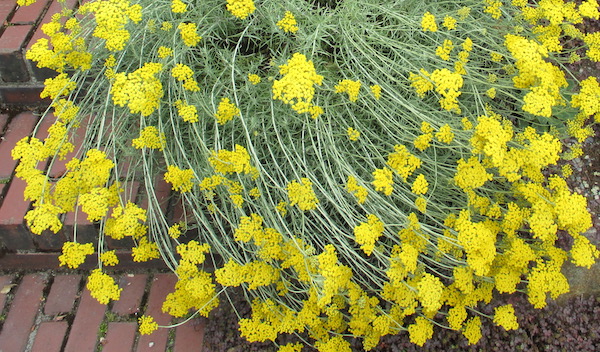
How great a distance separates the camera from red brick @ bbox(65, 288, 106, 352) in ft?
6.76

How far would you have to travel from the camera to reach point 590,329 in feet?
6.64

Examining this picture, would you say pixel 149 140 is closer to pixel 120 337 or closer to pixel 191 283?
pixel 191 283

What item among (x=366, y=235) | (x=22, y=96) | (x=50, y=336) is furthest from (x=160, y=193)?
(x=366, y=235)

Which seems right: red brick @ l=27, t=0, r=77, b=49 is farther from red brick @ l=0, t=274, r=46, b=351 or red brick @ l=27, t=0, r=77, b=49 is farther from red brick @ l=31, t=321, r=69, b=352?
red brick @ l=31, t=321, r=69, b=352

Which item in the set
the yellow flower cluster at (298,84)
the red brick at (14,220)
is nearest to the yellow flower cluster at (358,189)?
the yellow flower cluster at (298,84)

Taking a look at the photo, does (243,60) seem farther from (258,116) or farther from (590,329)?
(590,329)

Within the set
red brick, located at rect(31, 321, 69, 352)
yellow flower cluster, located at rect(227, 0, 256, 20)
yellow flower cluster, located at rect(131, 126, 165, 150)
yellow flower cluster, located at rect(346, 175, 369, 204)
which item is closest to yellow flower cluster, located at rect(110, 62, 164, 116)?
yellow flower cluster, located at rect(131, 126, 165, 150)

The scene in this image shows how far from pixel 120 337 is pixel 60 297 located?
Result: 0.34 metres

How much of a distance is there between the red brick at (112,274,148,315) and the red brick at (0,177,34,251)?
44 cm

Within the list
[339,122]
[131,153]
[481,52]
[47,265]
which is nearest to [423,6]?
[481,52]

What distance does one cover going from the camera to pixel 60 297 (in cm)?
219

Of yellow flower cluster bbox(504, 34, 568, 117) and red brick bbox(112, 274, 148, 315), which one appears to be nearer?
yellow flower cluster bbox(504, 34, 568, 117)

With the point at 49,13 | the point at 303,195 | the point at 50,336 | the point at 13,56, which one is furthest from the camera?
the point at 49,13

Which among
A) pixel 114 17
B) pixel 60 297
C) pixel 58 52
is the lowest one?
pixel 60 297
